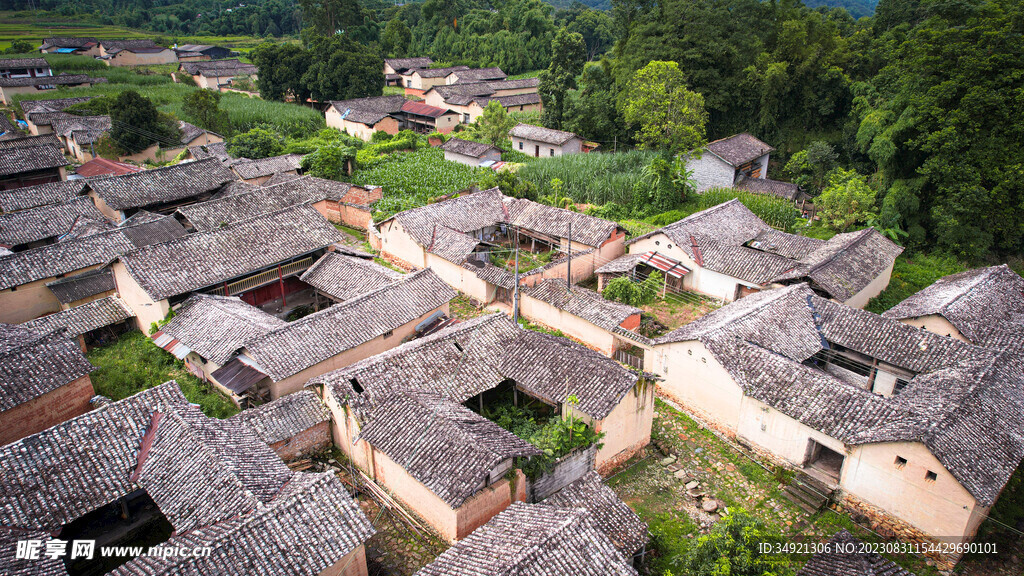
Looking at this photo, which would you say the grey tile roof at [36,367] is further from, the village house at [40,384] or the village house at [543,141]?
the village house at [543,141]

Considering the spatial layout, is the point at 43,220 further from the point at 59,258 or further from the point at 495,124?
the point at 495,124

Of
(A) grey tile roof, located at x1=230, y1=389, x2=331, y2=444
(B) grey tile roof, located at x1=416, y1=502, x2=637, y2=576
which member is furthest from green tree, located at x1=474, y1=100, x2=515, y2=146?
(B) grey tile roof, located at x1=416, y1=502, x2=637, y2=576

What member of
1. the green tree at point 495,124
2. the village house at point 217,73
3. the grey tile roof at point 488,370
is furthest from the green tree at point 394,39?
the grey tile roof at point 488,370

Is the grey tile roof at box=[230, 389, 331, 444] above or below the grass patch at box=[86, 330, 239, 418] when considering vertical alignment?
above

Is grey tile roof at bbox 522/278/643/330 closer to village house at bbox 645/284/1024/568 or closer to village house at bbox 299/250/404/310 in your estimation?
village house at bbox 645/284/1024/568

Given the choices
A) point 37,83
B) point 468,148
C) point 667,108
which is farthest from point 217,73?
point 667,108

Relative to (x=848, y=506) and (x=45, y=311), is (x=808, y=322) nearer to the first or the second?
(x=848, y=506)
